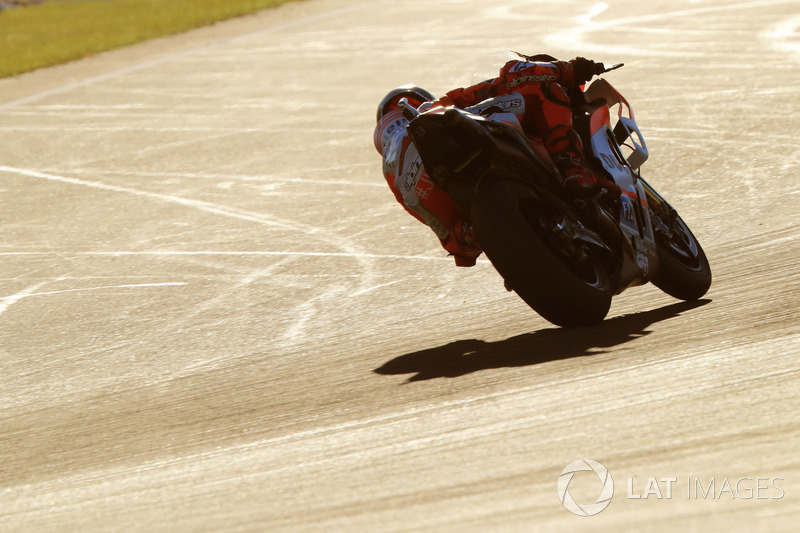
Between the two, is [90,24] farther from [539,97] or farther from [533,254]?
[533,254]

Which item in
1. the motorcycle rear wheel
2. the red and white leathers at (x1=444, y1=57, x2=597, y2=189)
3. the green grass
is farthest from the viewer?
the green grass

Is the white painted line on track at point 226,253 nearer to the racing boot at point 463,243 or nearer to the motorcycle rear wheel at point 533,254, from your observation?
the racing boot at point 463,243

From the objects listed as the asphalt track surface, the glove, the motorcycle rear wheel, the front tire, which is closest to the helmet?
the asphalt track surface

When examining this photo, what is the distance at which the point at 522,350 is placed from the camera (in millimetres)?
5492

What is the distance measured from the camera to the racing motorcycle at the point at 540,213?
16.9 ft

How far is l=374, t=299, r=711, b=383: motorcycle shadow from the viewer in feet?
17.3

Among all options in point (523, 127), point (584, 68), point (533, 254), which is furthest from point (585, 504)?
point (584, 68)

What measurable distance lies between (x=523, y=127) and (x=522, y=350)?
3.77 ft

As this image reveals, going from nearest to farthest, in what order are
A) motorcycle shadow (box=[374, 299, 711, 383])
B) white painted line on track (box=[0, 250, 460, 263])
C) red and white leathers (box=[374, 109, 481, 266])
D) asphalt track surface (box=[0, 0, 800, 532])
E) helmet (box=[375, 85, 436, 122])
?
asphalt track surface (box=[0, 0, 800, 532]) → motorcycle shadow (box=[374, 299, 711, 383]) → red and white leathers (box=[374, 109, 481, 266]) → helmet (box=[375, 85, 436, 122]) → white painted line on track (box=[0, 250, 460, 263])

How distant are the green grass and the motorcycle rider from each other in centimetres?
1370

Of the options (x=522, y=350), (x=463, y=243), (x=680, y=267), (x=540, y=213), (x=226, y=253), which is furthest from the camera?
(x=226, y=253)

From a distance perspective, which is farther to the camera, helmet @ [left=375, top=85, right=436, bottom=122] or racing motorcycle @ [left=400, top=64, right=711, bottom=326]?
helmet @ [left=375, top=85, right=436, bottom=122]

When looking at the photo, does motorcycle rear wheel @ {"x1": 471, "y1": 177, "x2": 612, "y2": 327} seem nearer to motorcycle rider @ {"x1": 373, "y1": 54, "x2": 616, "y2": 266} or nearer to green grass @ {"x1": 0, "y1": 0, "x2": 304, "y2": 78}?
motorcycle rider @ {"x1": 373, "y1": 54, "x2": 616, "y2": 266}

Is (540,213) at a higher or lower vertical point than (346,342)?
higher
